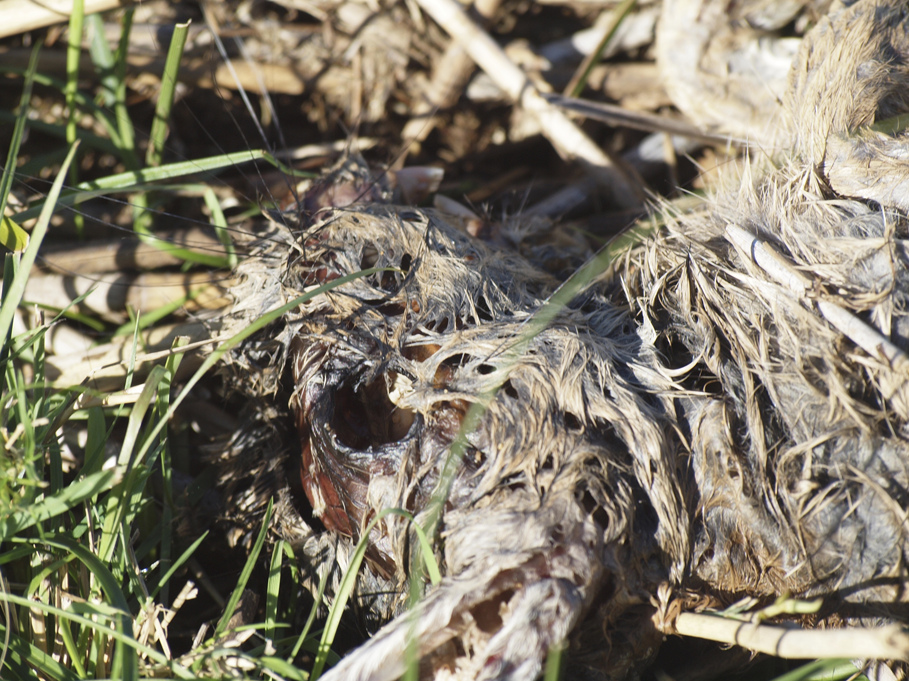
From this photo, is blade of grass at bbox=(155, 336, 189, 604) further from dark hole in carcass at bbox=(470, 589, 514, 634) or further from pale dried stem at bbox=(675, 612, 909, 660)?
pale dried stem at bbox=(675, 612, 909, 660)

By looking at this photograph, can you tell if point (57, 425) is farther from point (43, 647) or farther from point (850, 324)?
point (850, 324)

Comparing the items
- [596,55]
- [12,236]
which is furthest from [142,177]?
[596,55]

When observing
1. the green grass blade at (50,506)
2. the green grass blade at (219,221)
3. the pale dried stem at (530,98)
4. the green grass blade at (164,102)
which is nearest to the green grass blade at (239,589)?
the green grass blade at (50,506)

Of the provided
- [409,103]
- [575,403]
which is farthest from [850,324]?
[409,103]

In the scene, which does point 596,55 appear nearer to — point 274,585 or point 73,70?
point 73,70

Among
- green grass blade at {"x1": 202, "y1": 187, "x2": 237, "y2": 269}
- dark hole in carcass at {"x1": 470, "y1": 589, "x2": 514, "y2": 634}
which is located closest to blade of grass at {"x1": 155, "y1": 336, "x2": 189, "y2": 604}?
green grass blade at {"x1": 202, "y1": 187, "x2": 237, "y2": 269}

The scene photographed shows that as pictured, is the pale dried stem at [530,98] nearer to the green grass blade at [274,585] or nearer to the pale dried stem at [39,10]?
the pale dried stem at [39,10]
